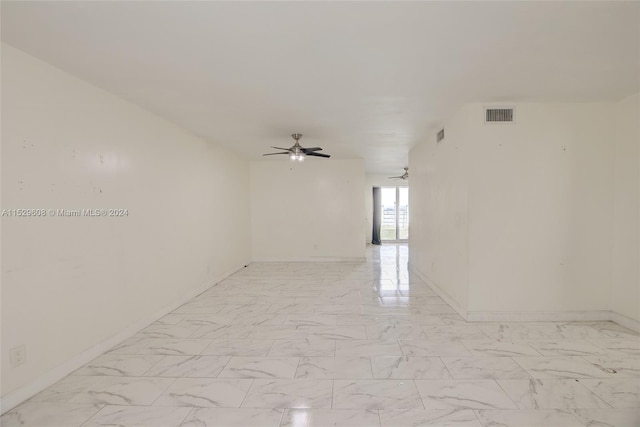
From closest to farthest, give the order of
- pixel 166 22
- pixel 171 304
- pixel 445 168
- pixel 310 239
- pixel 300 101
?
pixel 166 22, pixel 300 101, pixel 171 304, pixel 445 168, pixel 310 239

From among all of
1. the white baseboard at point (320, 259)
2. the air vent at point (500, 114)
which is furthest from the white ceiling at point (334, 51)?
the white baseboard at point (320, 259)

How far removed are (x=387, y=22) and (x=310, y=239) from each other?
5.79 m

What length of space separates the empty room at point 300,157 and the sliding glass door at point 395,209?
5850 mm

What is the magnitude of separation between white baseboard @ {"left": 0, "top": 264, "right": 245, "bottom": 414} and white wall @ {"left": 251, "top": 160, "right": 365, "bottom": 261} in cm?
360

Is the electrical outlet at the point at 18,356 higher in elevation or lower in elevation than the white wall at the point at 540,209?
lower

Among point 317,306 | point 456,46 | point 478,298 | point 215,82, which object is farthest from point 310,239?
point 456,46

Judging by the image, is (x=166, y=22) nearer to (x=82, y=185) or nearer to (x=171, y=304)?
(x=82, y=185)

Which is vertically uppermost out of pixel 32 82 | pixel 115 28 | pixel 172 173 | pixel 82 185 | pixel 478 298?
pixel 115 28

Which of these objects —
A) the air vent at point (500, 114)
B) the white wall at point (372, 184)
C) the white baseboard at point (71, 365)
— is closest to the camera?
the white baseboard at point (71, 365)

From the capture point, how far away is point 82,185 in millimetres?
2549

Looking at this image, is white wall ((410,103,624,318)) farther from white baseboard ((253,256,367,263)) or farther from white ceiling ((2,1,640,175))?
white baseboard ((253,256,367,263))

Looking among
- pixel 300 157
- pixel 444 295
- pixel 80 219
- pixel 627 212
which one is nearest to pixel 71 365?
pixel 80 219

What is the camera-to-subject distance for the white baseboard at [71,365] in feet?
6.44

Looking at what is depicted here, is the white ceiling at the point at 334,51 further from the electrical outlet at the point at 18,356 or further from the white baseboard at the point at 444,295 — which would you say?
the white baseboard at the point at 444,295
